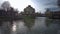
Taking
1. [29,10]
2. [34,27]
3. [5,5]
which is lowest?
[34,27]

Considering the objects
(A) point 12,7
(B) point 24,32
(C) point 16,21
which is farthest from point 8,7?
(B) point 24,32

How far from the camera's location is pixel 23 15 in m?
2.88

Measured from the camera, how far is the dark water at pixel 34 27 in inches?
108

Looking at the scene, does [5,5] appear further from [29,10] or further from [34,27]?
[34,27]

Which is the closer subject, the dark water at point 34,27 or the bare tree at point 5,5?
the dark water at point 34,27

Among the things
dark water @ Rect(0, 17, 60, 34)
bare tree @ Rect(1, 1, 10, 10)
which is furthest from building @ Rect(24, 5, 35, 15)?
bare tree @ Rect(1, 1, 10, 10)

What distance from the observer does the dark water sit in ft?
9.00

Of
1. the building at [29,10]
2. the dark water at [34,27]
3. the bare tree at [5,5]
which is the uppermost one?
the bare tree at [5,5]

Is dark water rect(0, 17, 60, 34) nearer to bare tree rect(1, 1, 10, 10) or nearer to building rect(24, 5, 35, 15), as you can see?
building rect(24, 5, 35, 15)

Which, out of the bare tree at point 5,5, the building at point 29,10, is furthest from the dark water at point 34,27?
the bare tree at point 5,5

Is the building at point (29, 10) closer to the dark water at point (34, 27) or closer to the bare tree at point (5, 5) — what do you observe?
the dark water at point (34, 27)

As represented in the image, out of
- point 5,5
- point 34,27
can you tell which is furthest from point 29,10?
point 5,5

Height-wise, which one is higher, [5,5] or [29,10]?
[5,5]

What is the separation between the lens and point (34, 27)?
2.80m
